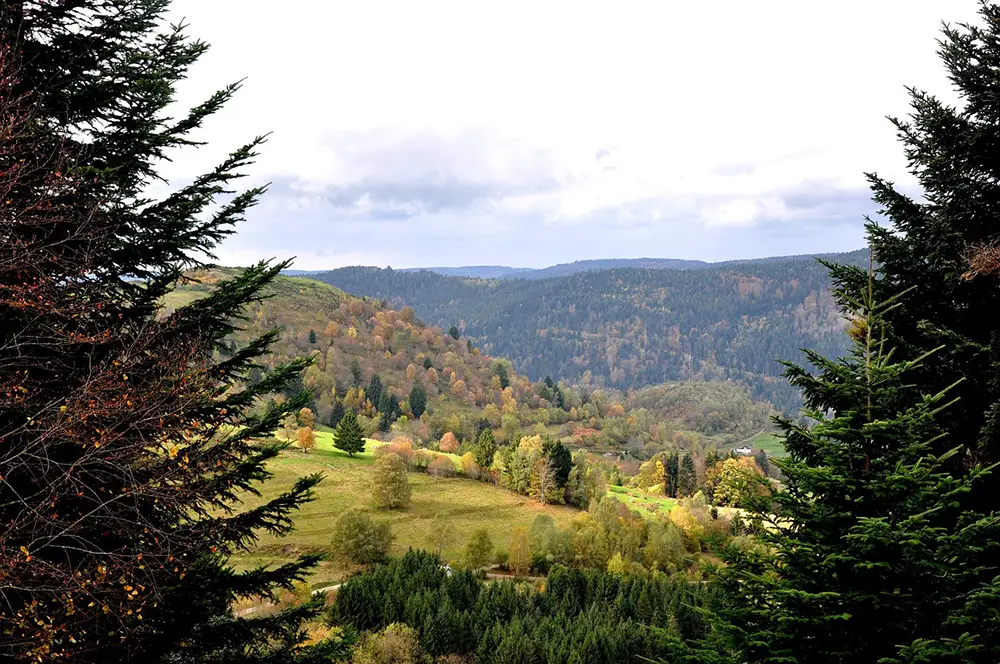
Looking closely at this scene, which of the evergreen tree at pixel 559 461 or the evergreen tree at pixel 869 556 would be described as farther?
the evergreen tree at pixel 559 461

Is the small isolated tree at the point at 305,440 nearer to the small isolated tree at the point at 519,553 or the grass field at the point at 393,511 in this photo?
the grass field at the point at 393,511

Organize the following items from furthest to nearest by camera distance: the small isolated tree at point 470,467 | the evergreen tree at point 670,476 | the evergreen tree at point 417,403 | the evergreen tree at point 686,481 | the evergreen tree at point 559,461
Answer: the evergreen tree at point 417,403 < the evergreen tree at point 670,476 < the evergreen tree at point 686,481 < the small isolated tree at point 470,467 < the evergreen tree at point 559,461

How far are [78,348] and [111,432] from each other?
1.74 metres

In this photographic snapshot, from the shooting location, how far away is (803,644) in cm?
623

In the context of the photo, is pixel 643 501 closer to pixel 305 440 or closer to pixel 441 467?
pixel 441 467

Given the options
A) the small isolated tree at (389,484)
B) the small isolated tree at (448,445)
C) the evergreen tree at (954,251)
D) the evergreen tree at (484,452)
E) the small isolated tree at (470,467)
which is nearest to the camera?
the evergreen tree at (954,251)

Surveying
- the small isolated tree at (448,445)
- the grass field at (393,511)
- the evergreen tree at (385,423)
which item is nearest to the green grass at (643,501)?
the grass field at (393,511)

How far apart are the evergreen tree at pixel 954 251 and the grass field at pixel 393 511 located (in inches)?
2241

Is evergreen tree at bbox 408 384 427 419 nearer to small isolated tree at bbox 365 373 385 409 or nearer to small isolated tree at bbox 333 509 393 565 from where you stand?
small isolated tree at bbox 365 373 385 409

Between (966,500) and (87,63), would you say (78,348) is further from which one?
(966,500)

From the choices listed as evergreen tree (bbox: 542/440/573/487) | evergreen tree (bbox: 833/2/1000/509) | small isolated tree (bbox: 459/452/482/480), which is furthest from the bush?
evergreen tree (bbox: 833/2/1000/509)

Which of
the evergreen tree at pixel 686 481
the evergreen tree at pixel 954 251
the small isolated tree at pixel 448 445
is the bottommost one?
the evergreen tree at pixel 686 481

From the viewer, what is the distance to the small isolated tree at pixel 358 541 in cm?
5859

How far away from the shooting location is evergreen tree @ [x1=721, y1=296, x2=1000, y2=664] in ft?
18.7
